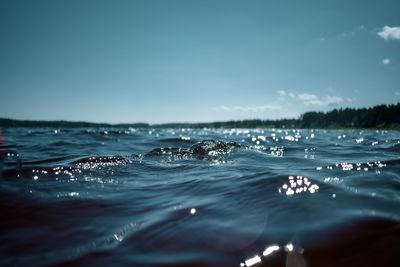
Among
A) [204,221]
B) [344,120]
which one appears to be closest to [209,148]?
A: [204,221]

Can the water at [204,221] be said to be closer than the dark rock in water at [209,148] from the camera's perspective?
Yes

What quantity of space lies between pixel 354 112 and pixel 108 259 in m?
178

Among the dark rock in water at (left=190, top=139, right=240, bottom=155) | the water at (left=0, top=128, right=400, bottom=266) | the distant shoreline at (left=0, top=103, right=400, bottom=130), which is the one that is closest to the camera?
the water at (left=0, top=128, right=400, bottom=266)

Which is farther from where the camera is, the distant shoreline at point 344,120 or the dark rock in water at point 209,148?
the distant shoreline at point 344,120

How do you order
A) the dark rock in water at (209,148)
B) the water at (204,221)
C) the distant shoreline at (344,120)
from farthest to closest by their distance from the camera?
1. the distant shoreline at (344,120)
2. the dark rock in water at (209,148)
3. the water at (204,221)

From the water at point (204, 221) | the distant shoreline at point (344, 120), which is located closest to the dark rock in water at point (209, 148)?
the water at point (204, 221)

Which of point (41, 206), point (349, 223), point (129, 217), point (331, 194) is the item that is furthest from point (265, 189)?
point (41, 206)

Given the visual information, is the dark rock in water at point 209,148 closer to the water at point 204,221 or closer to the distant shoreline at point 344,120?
the water at point 204,221

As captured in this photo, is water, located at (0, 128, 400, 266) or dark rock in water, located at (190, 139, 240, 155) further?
dark rock in water, located at (190, 139, 240, 155)

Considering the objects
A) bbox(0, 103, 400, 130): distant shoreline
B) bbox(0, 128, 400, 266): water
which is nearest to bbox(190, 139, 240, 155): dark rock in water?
bbox(0, 128, 400, 266): water

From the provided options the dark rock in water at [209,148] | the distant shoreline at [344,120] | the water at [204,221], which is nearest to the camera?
the water at [204,221]

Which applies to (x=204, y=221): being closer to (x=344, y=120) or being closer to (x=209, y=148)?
(x=209, y=148)

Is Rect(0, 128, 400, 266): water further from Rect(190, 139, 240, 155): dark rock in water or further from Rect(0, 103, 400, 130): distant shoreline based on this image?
Rect(0, 103, 400, 130): distant shoreline

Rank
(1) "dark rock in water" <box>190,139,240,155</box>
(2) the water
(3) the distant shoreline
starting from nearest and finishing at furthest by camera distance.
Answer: (2) the water, (1) "dark rock in water" <box>190,139,240,155</box>, (3) the distant shoreline
